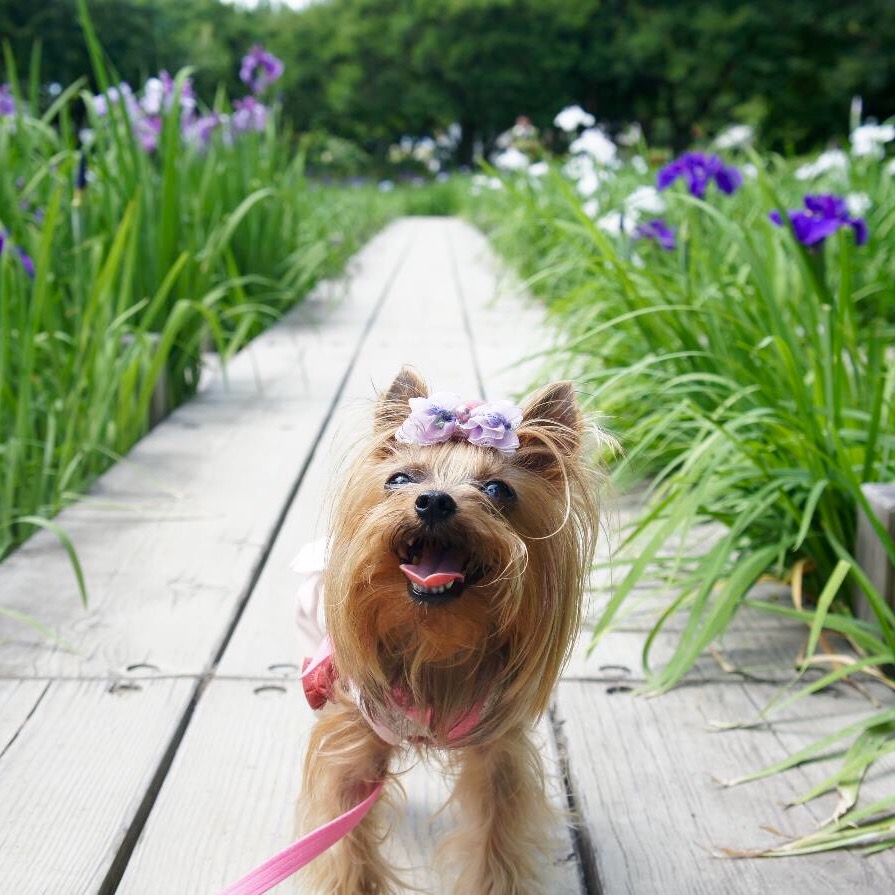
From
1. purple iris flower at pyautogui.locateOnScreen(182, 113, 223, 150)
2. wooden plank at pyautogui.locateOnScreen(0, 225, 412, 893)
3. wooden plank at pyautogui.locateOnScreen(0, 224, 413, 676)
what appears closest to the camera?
wooden plank at pyautogui.locateOnScreen(0, 225, 412, 893)

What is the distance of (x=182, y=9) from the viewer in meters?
39.9

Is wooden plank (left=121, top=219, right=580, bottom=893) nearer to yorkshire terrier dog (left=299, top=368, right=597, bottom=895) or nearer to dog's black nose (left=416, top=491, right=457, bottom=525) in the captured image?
yorkshire terrier dog (left=299, top=368, right=597, bottom=895)

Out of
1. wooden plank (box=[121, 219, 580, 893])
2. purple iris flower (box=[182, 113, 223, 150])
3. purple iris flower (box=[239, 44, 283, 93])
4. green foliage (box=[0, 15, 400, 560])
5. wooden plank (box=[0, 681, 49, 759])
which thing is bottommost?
wooden plank (box=[121, 219, 580, 893])

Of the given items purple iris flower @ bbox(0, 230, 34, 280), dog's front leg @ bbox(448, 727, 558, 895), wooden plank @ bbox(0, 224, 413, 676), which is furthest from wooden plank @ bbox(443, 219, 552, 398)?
dog's front leg @ bbox(448, 727, 558, 895)

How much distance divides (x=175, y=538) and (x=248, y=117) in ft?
11.6

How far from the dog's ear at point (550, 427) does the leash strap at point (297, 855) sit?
509 mm

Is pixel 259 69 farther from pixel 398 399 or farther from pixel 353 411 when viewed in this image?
pixel 398 399

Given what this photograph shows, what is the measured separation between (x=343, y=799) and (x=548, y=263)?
3636 mm

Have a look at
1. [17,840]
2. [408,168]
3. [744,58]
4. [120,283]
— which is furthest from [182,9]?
[17,840]

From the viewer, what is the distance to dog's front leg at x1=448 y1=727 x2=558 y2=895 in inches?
57.5

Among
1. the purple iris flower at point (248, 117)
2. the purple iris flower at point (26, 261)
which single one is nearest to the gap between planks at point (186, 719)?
the purple iris flower at point (26, 261)

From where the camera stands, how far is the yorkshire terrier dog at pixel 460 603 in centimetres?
121

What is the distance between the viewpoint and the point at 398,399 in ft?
4.59

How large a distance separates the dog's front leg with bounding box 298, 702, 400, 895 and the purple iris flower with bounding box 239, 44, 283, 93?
480cm
